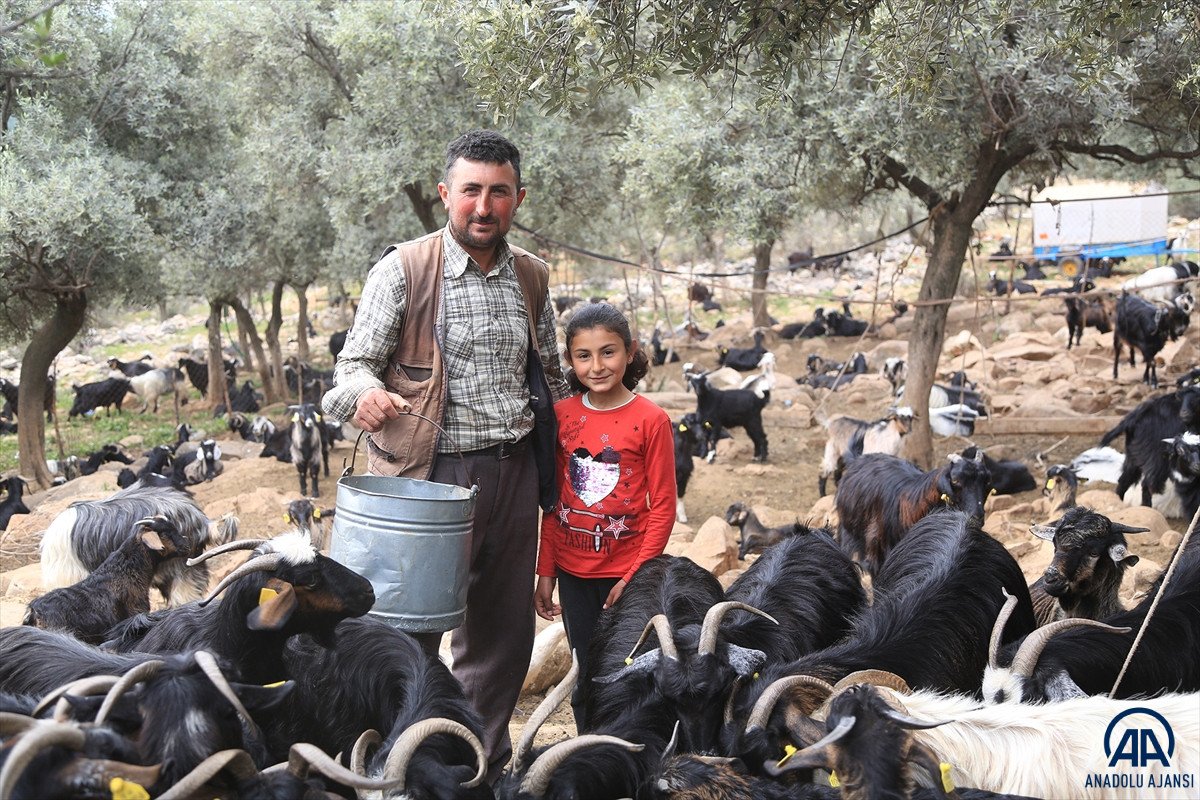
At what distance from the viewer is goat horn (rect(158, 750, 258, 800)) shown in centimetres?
267

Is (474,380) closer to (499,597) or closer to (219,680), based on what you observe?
(499,597)

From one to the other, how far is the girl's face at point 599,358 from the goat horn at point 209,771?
176 centimetres

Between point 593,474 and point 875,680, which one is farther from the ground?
point 593,474

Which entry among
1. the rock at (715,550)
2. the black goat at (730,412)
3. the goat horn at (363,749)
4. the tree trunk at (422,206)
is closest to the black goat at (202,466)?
the tree trunk at (422,206)

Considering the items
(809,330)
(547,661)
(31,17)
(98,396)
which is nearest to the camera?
(31,17)

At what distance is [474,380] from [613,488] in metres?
0.63

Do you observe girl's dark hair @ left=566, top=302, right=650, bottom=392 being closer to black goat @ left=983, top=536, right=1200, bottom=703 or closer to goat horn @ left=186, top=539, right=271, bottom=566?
goat horn @ left=186, top=539, right=271, bottom=566

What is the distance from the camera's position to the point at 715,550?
7.50 metres

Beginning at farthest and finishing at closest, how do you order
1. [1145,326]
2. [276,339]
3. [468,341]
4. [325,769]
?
[276,339]
[1145,326]
[468,341]
[325,769]

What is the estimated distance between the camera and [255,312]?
38312 millimetres

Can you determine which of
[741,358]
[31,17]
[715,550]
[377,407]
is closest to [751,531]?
[715,550]

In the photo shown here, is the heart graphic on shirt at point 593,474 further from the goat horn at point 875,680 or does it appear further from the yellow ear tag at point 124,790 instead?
the yellow ear tag at point 124,790

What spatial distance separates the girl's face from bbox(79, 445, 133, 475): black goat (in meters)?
11.9

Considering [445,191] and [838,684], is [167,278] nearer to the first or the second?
[445,191]
